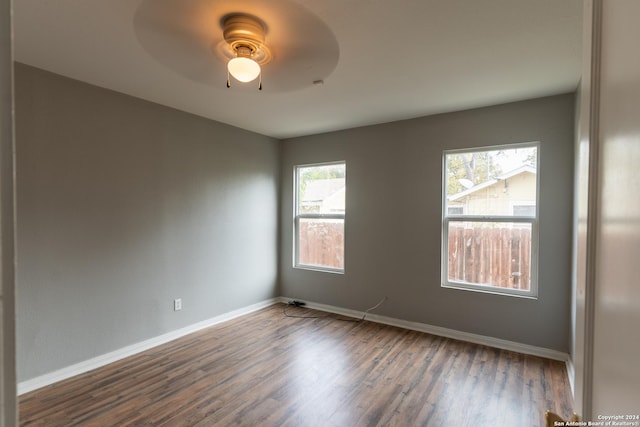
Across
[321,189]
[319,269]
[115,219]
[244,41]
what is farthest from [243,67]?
[319,269]

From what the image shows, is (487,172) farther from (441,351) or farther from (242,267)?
(242,267)

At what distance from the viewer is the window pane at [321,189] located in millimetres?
4242

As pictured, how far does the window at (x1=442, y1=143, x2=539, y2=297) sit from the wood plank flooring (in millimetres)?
719

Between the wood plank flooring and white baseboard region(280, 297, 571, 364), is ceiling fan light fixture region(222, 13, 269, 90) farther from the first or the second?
white baseboard region(280, 297, 571, 364)

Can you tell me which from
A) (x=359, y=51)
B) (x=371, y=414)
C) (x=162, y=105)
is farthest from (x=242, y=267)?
(x=359, y=51)

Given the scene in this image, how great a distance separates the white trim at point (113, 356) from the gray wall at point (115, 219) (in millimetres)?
58

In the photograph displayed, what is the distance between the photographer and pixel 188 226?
3.42 meters

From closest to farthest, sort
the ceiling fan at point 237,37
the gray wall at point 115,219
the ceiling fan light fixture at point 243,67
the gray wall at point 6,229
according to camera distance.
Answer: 1. the gray wall at point 6,229
2. the ceiling fan at point 237,37
3. the ceiling fan light fixture at point 243,67
4. the gray wall at point 115,219

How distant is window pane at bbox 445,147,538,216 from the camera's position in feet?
9.87

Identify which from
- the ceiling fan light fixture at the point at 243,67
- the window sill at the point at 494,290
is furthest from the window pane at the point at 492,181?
the ceiling fan light fixture at the point at 243,67

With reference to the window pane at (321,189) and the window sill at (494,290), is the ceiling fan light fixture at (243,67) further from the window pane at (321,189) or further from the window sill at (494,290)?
the window sill at (494,290)

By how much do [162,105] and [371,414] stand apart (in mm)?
3421

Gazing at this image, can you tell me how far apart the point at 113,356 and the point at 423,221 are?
11.3 feet

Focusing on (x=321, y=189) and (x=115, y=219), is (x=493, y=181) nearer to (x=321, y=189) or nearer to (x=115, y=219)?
(x=321, y=189)
